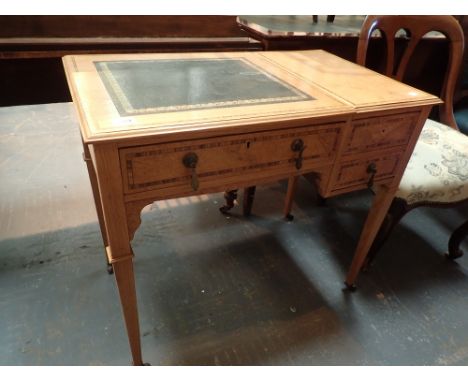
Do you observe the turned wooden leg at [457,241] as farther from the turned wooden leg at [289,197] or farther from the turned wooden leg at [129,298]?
the turned wooden leg at [129,298]

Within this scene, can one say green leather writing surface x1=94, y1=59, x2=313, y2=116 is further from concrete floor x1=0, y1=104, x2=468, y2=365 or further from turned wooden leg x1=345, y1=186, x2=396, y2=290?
concrete floor x1=0, y1=104, x2=468, y2=365

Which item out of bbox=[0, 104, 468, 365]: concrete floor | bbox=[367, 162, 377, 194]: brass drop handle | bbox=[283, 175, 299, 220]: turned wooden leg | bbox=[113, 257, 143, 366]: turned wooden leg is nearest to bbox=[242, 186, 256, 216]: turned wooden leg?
bbox=[0, 104, 468, 365]: concrete floor

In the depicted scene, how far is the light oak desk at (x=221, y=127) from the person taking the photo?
0.64 metres

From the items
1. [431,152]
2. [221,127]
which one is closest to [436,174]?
[431,152]

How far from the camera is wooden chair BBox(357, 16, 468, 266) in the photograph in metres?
1.14

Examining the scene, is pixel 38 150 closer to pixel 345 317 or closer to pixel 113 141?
pixel 113 141

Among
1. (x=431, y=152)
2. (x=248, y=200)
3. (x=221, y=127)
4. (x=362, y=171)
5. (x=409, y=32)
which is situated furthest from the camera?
(x=248, y=200)

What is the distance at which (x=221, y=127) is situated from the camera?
0.65 m

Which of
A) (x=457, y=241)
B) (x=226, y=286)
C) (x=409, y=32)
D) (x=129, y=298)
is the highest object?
(x=409, y=32)

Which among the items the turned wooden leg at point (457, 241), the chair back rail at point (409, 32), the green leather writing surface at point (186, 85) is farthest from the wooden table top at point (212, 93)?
the turned wooden leg at point (457, 241)

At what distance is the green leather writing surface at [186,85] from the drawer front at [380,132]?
0.16 m

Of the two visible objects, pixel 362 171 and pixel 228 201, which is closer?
pixel 362 171

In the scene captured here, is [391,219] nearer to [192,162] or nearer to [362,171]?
[362,171]

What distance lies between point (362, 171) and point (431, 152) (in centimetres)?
49
